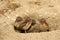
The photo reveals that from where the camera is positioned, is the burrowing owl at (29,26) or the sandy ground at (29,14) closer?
the sandy ground at (29,14)

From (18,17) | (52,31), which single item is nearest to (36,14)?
(18,17)

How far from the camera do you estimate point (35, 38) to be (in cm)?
120

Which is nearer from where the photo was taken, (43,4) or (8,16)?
(8,16)

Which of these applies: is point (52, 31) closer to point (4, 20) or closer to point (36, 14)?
point (36, 14)

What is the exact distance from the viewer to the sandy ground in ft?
4.01

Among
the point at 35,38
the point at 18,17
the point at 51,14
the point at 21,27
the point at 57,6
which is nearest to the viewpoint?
the point at 35,38

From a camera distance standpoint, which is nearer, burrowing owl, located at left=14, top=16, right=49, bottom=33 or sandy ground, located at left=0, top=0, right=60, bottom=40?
sandy ground, located at left=0, top=0, right=60, bottom=40

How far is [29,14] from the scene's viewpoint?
1521 mm

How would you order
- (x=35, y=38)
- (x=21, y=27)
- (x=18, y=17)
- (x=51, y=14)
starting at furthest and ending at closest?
(x=51, y=14)
(x=18, y=17)
(x=21, y=27)
(x=35, y=38)

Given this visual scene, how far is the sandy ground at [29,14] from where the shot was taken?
122 cm

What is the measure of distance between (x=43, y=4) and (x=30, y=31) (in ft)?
1.53

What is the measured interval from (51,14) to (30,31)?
1.06 feet

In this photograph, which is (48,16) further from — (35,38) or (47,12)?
(35,38)

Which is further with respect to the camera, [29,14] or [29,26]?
[29,14]
